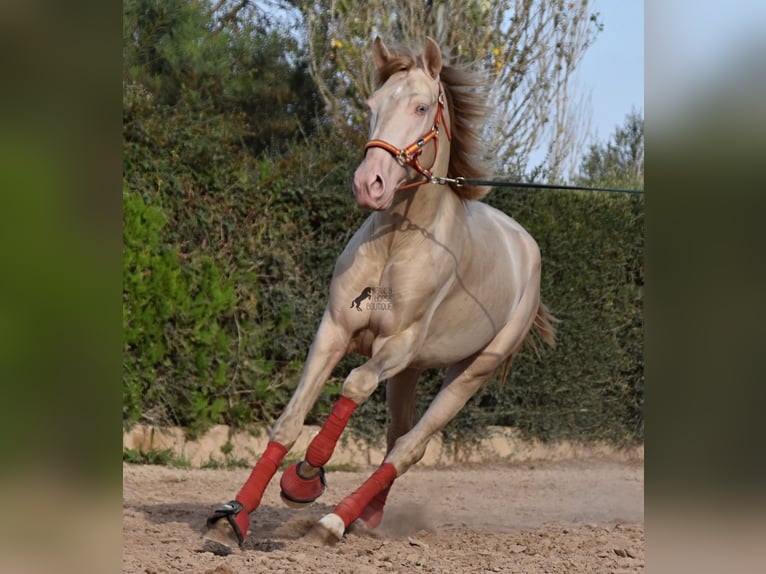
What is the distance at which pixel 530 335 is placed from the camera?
6504 mm

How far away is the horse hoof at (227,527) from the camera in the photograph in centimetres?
361

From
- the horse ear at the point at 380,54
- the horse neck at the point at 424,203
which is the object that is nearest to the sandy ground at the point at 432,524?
the horse neck at the point at 424,203

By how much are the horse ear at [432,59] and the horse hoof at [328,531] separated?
Answer: 208 centimetres

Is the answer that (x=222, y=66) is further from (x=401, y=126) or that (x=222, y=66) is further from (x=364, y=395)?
A: (x=364, y=395)

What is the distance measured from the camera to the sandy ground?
3854 mm

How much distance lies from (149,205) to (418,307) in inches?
141

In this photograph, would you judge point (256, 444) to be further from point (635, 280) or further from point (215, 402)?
point (635, 280)

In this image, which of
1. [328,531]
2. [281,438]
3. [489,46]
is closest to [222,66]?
[489,46]

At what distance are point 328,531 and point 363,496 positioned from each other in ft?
0.80

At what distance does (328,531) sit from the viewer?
3887mm

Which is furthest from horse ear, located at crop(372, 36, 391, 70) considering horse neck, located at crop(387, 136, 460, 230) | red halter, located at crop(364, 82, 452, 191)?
horse neck, located at crop(387, 136, 460, 230)

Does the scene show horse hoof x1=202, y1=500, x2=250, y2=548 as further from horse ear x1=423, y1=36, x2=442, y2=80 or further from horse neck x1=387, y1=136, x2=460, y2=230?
horse ear x1=423, y1=36, x2=442, y2=80

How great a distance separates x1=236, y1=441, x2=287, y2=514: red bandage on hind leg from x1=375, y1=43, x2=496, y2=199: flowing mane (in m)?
1.61

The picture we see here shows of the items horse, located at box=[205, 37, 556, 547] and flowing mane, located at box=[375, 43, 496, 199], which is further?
flowing mane, located at box=[375, 43, 496, 199]
